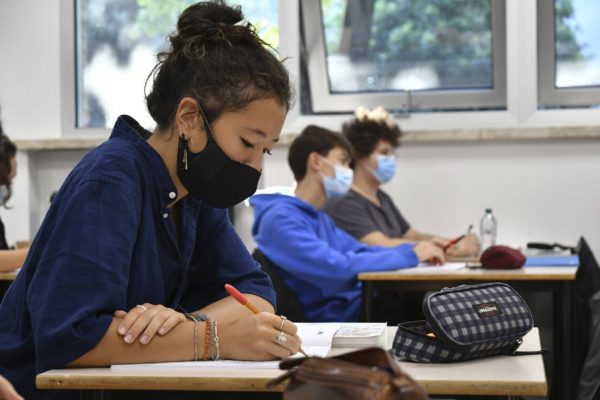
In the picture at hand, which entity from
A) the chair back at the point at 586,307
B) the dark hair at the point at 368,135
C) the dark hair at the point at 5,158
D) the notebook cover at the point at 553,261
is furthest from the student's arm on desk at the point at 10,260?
the chair back at the point at 586,307

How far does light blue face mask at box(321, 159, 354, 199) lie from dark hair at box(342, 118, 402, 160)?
562mm

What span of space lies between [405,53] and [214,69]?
3497 mm

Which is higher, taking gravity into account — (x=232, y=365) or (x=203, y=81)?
(x=203, y=81)

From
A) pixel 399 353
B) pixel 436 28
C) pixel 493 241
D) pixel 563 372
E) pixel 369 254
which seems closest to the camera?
pixel 399 353

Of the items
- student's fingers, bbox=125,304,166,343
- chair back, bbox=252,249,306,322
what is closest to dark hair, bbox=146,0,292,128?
student's fingers, bbox=125,304,166,343

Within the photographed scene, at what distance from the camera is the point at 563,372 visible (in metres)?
3.46

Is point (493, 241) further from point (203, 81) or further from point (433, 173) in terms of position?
point (203, 81)

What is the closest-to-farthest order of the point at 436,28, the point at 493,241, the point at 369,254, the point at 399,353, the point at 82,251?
the point at 82,251
the point at 399,353
the point at 369,254
the point at 493,241
the point at 436,28

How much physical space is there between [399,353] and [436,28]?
3635 millimetres

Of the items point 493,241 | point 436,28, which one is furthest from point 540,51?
point 493,241

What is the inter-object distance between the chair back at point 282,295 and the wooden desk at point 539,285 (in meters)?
0.28

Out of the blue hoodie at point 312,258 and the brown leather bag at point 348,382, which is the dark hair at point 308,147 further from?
the brown leather bag at point 348,382

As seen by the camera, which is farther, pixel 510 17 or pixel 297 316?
pixel 510 17

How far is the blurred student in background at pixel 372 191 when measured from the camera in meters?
4.43
